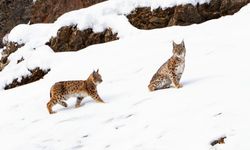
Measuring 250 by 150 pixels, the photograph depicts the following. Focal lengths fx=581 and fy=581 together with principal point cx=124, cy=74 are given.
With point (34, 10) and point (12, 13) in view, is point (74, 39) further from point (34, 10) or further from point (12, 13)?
point (12, 13)

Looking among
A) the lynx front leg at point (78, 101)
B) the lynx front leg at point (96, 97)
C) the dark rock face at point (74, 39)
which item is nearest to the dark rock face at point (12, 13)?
the dark rock face at point (74, 39)

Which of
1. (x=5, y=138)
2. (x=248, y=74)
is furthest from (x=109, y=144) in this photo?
(x=248, y=74)

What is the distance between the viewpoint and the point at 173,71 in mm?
13922

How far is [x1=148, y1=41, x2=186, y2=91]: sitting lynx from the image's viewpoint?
13.9 m

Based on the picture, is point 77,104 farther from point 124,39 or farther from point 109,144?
point 124,39

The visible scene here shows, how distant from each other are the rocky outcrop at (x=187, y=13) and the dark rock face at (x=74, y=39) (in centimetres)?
158

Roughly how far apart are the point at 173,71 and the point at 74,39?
9.57 m

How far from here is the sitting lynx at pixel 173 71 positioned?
1392cm

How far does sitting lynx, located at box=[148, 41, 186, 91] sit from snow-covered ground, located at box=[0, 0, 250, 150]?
33 centimetres

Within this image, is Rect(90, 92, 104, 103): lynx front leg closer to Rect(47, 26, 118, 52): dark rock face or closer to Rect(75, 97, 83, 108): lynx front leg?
Rect(75, 97, 83, 108): lynx front leg

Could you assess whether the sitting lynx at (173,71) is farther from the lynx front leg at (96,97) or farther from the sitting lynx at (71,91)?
the sitting lynx at (71,91)

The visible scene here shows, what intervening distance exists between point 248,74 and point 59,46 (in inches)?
451

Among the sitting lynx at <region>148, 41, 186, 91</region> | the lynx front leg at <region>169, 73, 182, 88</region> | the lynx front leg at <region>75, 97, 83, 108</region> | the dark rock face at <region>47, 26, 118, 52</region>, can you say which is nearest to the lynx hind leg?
the sitting lynx at <region>148, 41, 186, 91</region>

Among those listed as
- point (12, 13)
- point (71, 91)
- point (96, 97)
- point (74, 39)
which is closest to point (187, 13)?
point (74, 39)
